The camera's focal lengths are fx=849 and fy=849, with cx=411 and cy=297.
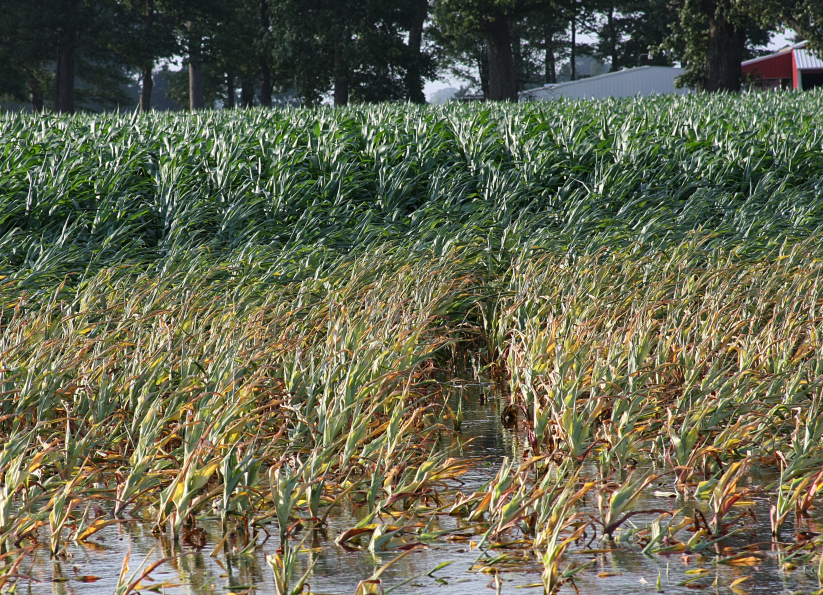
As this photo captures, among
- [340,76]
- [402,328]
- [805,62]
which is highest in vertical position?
[805,62]

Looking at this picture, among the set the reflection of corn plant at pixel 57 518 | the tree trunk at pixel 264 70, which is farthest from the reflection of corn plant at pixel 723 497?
the tree trunk at pixel 264 70

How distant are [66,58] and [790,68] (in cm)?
3818

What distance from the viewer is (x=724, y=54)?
29.1 m

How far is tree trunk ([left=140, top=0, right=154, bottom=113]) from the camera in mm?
37094

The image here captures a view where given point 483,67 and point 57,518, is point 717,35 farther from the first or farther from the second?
point 57,518

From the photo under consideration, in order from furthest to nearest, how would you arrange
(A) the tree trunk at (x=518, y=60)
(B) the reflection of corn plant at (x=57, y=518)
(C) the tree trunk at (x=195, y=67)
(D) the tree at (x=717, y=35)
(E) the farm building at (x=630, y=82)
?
(A) the tree trunk at (x=518, y=60)
(E) the farm building at (x=630, y=82)
(C) the tree trunk at (x=195, y=67)
(D) the tree at (x=717, y=35)
(B) the reflection of corn plant at (x=57, y=518)

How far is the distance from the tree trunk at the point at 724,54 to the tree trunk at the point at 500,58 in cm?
825

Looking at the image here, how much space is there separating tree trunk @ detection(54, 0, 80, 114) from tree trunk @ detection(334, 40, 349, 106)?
443 inches

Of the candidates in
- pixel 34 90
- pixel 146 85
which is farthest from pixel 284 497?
pixel 34 90

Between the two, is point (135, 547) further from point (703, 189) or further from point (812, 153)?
point (812, 153)

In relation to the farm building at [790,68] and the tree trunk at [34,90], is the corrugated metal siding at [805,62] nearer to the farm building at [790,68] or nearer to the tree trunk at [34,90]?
the farm building at [790,68]

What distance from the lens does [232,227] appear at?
8.21 m

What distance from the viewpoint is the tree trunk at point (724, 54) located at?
28.8 metres

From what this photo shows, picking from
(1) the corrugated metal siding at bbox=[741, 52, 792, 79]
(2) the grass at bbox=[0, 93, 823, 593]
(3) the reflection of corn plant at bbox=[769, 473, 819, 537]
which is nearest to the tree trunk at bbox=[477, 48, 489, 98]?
(1) the corrugated metal siding at bbox=[741, 52, 792, 79]
